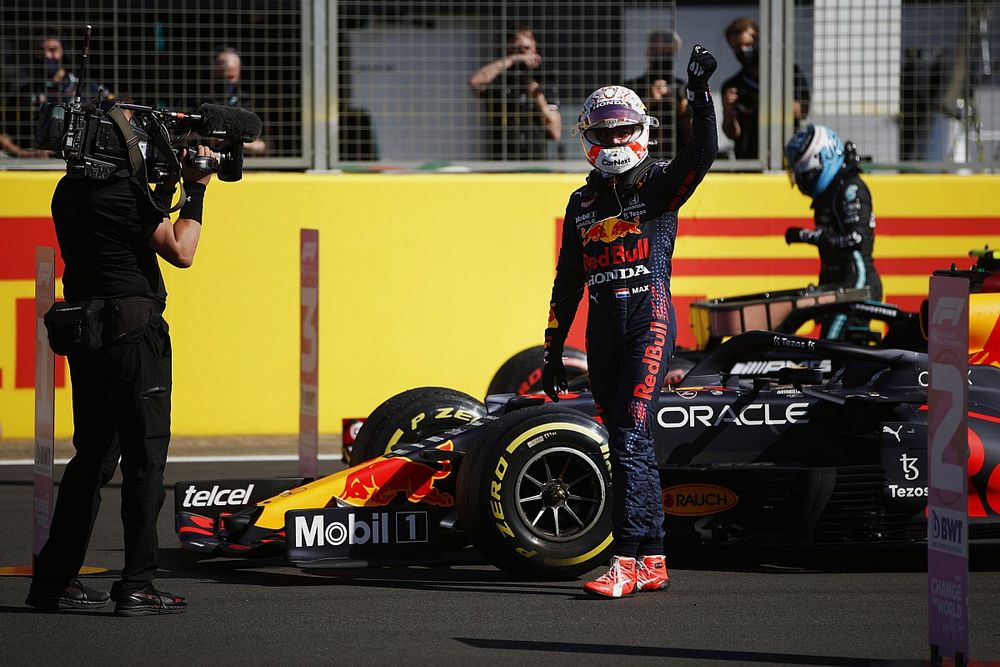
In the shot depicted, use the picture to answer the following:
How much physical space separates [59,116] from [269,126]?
5680mm

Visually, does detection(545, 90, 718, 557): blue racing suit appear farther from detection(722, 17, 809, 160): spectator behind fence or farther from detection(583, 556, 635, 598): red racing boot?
detection(722, 17, 809, 160): spectator behind fence

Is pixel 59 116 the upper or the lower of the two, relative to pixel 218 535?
upper

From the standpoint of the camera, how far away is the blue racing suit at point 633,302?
5.80 meters

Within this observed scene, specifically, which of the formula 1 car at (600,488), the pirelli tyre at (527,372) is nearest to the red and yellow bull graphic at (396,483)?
the formula 1 car at (600,488)

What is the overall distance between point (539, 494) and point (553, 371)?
0.51 meters

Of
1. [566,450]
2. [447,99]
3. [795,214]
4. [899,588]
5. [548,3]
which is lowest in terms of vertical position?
[899,588]

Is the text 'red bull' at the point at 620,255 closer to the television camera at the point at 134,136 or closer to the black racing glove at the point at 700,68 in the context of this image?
the black racing glove at the point at 700,68

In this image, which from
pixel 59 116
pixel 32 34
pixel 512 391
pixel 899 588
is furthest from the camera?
pixel 32 34

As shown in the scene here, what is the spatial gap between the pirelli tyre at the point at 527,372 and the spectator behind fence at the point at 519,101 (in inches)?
93.5

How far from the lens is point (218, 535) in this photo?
637 cm

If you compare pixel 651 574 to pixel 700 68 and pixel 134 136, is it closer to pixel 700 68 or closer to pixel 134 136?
pixel 700 68

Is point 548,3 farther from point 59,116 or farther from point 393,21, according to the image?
point 59,116

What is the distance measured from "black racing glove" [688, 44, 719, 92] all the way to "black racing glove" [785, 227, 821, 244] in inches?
185

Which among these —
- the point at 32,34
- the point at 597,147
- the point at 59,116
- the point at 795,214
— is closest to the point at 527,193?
the point at 795,214
